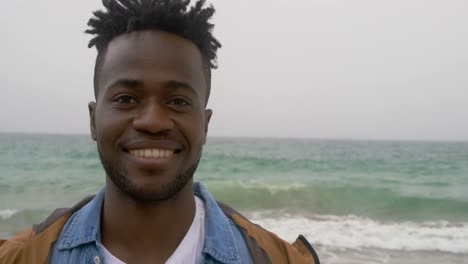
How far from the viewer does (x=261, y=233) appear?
1608mm

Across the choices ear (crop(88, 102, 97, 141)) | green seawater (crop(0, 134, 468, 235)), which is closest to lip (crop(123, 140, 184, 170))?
ear (crop(88, 102, 97, 141))

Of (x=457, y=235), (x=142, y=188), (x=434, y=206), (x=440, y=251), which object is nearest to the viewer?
(x=142, y=188)

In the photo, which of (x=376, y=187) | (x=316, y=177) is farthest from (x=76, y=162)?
(x=376, y=187)

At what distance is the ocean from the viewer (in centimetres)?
721

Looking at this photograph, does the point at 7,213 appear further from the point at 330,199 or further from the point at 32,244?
the point at 32,244

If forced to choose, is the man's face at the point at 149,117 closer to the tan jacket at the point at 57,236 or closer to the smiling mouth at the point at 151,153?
the smiling mouth at the point at 151,153

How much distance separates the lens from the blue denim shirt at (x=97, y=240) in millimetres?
1456

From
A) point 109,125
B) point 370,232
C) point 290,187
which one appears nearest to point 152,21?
point 109,125

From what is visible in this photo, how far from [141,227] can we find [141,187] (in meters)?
0.20

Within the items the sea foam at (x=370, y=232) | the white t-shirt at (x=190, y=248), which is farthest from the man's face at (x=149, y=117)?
the sea foam at (x=370, y=232)

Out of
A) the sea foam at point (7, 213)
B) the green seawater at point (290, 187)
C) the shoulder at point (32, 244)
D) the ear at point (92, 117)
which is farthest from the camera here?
the green seawater at point (290, 187)

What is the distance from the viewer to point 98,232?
1528 millimetres

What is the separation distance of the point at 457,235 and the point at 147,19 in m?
8.47

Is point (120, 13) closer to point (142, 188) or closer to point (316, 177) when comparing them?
point (142, 188)
